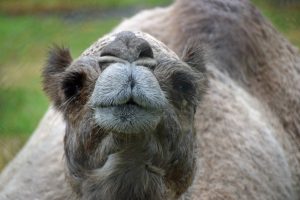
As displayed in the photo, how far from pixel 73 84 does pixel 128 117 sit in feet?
1.55

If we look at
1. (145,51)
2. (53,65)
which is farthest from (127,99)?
(53,65)

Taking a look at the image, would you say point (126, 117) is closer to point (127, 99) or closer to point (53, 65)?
point (127, 99)

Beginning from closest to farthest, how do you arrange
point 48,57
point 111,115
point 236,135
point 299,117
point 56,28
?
point 111,115
point 56,28
point 48,57
point 236,135
point 299,117

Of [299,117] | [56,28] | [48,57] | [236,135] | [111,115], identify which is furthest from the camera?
[299,117]

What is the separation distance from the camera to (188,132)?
3160mm

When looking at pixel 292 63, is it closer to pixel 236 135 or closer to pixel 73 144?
pixel 236 135

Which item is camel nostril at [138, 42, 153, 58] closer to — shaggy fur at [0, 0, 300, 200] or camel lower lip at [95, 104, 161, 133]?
shaggy fur at [0, 0, 300, 200]

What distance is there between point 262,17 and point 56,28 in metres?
2.53

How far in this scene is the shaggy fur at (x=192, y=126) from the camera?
2.96m

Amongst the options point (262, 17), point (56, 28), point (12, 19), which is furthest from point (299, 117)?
point (12, 19)

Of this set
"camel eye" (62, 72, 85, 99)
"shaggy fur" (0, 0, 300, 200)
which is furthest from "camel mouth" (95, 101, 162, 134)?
"camel eye" (62, 72, 85, 99)

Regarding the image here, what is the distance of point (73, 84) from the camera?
2996mm

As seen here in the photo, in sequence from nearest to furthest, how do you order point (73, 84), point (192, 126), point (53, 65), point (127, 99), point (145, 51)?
point (127, 99)
point (145, 51)
point (73, 84)
point (192, 126)
point (53, 65)

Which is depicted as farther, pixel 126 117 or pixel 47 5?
pixel 47 5
